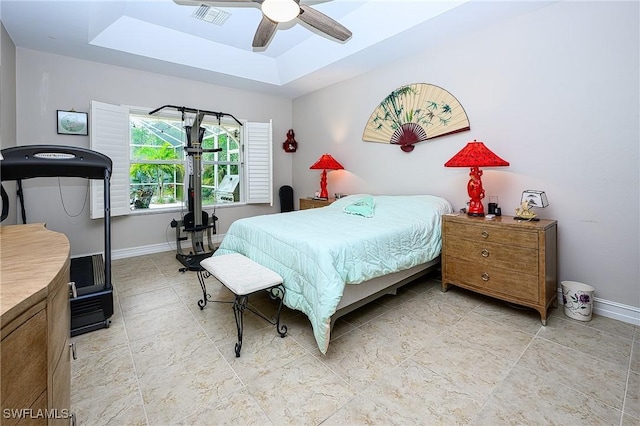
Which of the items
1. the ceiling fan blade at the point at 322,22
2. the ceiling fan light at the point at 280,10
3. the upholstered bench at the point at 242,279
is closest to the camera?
the upholstered bench at the point at 242,279

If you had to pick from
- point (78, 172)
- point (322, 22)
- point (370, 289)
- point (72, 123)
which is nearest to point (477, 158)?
point (370, 289)

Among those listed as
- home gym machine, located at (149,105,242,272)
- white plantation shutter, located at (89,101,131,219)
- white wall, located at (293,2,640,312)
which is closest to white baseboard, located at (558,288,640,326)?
white wall, located at (293,2,640,312)

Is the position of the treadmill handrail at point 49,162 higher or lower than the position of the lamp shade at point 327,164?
lower

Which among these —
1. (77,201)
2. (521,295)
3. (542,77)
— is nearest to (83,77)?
(77,201)

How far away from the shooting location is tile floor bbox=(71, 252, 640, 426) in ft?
4.71

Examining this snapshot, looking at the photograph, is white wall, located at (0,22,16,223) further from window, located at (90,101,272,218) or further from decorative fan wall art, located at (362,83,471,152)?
decorative fan wall art, located at (362,83,471,152)

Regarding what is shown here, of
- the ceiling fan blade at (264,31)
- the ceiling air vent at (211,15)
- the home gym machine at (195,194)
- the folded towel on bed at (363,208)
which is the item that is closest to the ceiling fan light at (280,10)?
the ceiling fan blade at (264,31)

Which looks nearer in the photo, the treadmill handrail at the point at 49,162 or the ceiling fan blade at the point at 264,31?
the treadmill handrail at the point at 49,162

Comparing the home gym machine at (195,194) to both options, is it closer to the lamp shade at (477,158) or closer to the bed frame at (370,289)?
the bed frame at (370,289)

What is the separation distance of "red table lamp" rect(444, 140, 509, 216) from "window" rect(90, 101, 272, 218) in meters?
3.33

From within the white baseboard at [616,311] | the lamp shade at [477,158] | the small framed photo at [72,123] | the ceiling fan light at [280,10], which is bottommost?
the white baseboard at [616,311]

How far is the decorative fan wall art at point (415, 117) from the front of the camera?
3.26m

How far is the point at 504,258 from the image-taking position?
7.91 ft

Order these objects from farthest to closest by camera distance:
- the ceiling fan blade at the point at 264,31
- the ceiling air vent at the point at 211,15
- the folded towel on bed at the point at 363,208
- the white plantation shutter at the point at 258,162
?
1. the white plantation shutter at the point at 258,162
2. the ceiling air vent at the point at 211,15
3. the folded towel on bed at the point at 363,208
4. the ceiling fan blade at the point at 264,31
